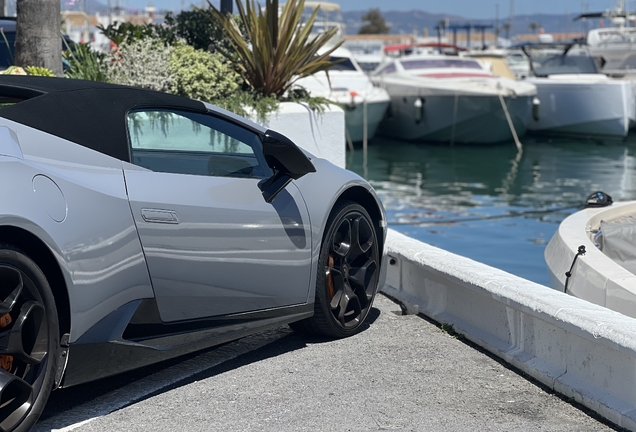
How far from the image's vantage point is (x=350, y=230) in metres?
5.07

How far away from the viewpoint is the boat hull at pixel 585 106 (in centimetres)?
2641

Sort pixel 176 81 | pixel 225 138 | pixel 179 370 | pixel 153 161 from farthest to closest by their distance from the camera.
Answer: pixel 176 81 → pixel 225 138 → pixel 179 370 → pixel 153 161

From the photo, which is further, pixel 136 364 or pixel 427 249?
pixel 427 249

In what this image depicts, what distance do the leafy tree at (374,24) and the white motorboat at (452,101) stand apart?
12218 centimetres

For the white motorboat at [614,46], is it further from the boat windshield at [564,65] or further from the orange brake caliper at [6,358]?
the orange brake caliper at [6,358]

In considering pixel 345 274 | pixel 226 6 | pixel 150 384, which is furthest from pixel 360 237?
pixel 226 6

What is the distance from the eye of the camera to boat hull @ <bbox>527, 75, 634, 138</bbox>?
26406mm

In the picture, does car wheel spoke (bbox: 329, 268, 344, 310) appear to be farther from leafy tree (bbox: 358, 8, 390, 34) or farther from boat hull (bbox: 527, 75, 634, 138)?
leafy tree (bbox: 358, 8, 390, 34)

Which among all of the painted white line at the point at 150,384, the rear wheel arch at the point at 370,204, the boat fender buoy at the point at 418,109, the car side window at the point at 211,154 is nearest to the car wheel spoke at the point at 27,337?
the painted white line at the point at 150,384

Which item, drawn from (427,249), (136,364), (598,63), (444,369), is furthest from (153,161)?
(598,63)

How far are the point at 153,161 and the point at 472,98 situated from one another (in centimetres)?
2121

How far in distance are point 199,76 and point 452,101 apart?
1724cm

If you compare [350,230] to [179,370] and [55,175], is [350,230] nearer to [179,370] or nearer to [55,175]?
[179,370]

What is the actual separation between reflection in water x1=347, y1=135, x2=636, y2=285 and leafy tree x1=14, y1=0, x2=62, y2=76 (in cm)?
573
